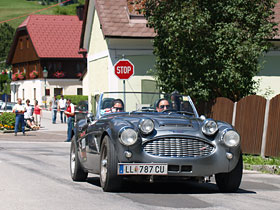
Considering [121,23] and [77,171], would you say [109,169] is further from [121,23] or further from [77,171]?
[121,23]

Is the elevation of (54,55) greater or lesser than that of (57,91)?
greater

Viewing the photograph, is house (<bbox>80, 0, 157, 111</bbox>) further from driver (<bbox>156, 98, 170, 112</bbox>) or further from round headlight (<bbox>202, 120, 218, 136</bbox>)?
round headlight (<bbox>202, 120, 218, 136</bbox>)

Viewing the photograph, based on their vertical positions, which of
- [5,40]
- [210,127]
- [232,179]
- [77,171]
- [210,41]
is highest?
[210,41]

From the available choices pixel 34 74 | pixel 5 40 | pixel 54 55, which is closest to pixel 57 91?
pixel 34 74

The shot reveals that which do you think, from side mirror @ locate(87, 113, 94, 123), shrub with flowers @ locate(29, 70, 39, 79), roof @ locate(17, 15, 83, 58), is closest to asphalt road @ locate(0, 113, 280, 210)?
side mirror @ locate(87, 113, 94, 123)

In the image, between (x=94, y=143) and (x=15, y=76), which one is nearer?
(x=94, y=143)

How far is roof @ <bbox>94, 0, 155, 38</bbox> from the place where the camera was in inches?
1192

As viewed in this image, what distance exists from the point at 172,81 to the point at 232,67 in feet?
6.37

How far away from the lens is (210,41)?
20031 mm

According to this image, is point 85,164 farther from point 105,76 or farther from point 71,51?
point 71,51

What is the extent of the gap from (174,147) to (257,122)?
841 centimetres

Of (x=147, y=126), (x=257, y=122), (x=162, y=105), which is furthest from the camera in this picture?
(x=257, y=122)

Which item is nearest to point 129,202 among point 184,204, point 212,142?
point 184,204

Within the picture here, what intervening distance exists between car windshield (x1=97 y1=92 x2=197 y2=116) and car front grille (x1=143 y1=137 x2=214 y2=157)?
5.26 feet
